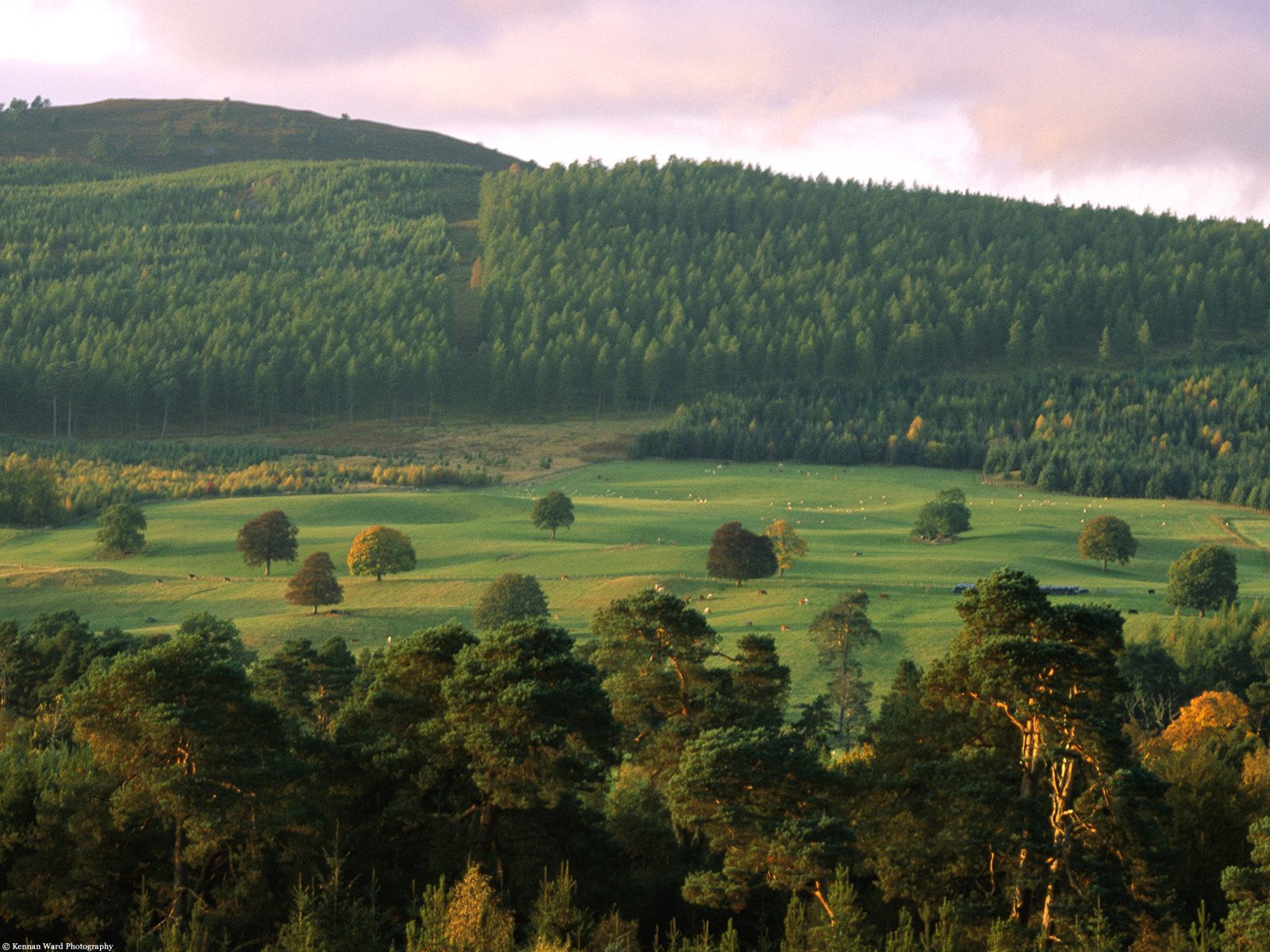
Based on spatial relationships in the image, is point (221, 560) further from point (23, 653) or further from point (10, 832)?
point (10, 832)

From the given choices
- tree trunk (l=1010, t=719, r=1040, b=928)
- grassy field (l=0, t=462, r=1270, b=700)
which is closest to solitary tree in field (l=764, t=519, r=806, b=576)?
grassy field (l=0, t=462, r=1270, b=700)

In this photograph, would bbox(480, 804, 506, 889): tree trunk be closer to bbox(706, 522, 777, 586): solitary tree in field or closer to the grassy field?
the grassy field

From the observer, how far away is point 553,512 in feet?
338

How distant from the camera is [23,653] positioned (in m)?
59.2

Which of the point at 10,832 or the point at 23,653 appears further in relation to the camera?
the point at 23,653

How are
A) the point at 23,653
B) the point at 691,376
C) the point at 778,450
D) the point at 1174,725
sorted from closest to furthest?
the point at 1174,725 → the point at 23,653 → the point at 778,450 → the point at 691,376

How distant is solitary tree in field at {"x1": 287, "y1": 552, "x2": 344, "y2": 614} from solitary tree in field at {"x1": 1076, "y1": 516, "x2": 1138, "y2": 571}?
48766mm

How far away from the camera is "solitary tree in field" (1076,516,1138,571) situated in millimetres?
96188

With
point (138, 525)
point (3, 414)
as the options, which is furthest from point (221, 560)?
point (3, 414)

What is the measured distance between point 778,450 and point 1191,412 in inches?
1859

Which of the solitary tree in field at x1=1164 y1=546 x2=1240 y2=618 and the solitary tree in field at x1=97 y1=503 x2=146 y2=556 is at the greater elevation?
the solitary tree in field at x1=1164 y1=546 x2=1240 y2=618

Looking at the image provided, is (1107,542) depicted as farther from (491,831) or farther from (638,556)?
(491,831)

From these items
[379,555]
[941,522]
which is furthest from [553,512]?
[941,522]

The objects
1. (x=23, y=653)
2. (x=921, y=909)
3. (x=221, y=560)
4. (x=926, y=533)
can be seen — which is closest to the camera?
(x=921, y=909)
